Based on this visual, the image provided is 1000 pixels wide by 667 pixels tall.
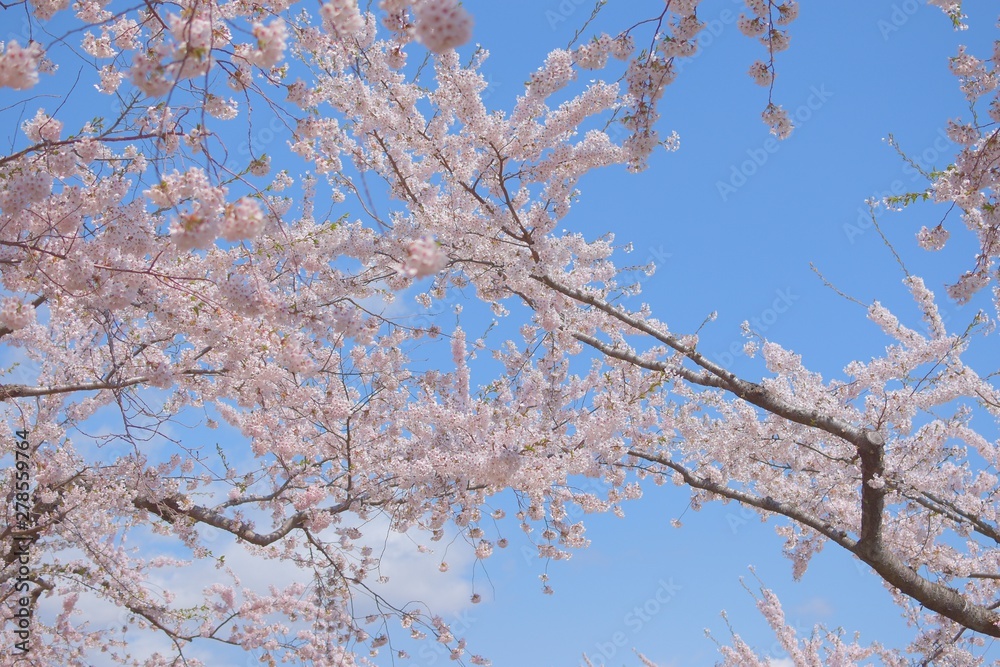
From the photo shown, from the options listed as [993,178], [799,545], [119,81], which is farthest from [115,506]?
[993,178]

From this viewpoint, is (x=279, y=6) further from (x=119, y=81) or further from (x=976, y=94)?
(x=976, y=94)

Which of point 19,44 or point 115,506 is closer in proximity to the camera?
point 19,44

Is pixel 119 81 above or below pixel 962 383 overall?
above

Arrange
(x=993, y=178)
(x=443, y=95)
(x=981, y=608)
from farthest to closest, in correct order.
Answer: (x=981, y=608)
(x=443, y=95)
(x=993, y=178)

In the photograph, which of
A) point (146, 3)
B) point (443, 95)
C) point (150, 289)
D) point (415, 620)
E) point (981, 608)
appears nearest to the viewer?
point (146, 3)

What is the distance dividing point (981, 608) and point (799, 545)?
1.66 metres

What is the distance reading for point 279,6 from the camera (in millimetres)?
4473

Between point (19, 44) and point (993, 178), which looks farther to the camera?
point (993, 178)

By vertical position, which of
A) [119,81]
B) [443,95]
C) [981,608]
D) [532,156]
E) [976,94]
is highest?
[119,81]

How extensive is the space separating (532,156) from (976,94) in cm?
279

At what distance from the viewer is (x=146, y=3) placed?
2645 mm

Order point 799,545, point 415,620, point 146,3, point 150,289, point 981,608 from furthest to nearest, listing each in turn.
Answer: point 415,620 < point 799,545 < point 981,608 < point 150,289 < point 146,3

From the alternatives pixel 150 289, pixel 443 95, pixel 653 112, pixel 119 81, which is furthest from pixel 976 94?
pixel 119 81

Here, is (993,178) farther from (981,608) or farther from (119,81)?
(119,81)
